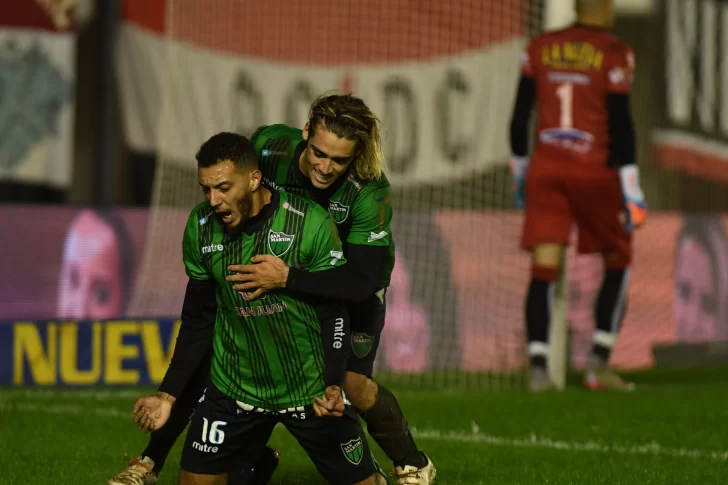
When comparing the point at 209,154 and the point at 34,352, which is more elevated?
the point at 209,154

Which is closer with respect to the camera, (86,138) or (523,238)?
(523,238)

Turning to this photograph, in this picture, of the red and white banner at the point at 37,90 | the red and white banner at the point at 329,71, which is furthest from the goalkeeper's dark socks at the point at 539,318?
the red and white banner at the point at 37,90

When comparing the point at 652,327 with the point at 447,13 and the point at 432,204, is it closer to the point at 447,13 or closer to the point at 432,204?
the point at 432,204

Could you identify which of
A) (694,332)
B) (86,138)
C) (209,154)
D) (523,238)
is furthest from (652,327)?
(209,154)

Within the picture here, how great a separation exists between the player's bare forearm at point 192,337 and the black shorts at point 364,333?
2.32 feet

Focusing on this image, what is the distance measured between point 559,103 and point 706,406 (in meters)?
2.07

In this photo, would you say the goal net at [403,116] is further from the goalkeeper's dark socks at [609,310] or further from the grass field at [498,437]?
the grass field at [498,437]

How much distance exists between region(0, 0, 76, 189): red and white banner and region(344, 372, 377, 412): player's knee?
646 centimetres

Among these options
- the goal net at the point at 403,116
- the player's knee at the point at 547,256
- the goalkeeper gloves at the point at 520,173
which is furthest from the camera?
the goal net at the point at 403,116

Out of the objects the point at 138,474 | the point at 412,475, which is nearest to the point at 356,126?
the point at 412,475

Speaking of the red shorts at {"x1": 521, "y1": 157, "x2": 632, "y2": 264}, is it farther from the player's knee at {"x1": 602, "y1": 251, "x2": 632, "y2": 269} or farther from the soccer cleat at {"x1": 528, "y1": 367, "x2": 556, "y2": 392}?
the soccer cleat at {"x1": 528, "y1": 367, "x2": 556, "y2": 392}

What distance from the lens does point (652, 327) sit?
1115 centimetres

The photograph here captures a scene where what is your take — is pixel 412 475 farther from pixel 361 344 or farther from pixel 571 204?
pixel 571 204

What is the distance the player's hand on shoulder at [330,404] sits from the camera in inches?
190
